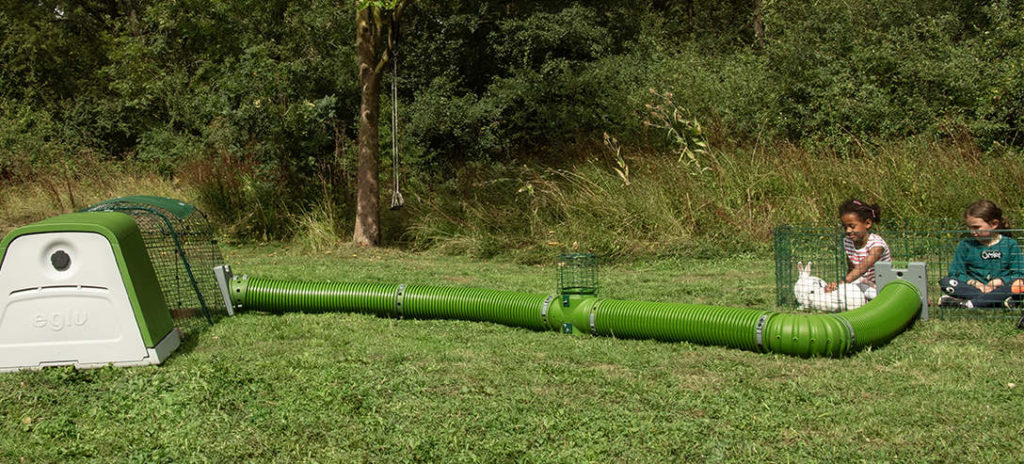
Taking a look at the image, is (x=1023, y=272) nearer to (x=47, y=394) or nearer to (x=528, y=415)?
(x=528, y=415)

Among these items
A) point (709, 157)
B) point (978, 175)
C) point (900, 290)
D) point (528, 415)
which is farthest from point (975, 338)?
point (709, 157)

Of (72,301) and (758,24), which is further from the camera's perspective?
(758,24)

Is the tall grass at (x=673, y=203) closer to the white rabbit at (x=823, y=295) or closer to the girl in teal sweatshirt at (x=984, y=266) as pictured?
the white rabbit at (x=823, y=295)

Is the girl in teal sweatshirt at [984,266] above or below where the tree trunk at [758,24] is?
below

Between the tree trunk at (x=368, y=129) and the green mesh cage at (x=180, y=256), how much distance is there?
4.38 meters

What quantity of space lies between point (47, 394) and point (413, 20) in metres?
17.8

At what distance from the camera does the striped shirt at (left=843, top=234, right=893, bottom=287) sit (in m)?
6.87

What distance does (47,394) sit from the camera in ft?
16.3

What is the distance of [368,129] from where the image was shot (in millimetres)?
11828

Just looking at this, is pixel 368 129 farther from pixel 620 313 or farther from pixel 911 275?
pixel 911 275

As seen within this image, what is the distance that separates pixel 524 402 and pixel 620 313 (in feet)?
5.48

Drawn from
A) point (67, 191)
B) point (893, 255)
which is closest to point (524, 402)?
point (893, 255)

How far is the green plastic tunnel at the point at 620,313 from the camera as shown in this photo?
5383 millimetres

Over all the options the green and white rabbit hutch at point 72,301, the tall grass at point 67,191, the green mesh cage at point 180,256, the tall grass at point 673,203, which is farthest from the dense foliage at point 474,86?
the green and white rabbit hutch at point 72,301
